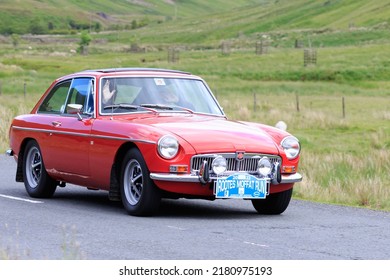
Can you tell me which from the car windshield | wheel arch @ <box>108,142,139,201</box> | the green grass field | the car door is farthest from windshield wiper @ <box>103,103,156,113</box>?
the green grass field

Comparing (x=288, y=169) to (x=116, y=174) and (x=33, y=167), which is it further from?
(x=33, y=167)

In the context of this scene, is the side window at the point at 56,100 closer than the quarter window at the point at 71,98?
No

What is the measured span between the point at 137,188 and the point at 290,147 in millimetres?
1755

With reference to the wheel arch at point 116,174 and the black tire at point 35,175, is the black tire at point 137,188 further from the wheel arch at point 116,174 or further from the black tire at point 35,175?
the black tire at point 35,175

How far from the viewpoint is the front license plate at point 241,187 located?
36.5 ft

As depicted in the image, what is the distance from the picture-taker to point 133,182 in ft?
37.9

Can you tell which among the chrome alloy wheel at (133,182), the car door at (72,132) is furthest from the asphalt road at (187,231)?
the car door at (72,132)

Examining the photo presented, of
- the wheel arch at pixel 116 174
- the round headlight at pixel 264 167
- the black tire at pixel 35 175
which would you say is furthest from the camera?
the black tire at pixel 35 175

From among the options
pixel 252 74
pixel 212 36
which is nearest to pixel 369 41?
pixel 252 74

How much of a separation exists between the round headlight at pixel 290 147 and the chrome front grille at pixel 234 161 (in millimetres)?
368

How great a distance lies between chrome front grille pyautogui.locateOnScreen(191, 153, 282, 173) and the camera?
36.8 ft

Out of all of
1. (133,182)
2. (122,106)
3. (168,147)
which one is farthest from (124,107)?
(168,147)

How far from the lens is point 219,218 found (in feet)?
38.0
